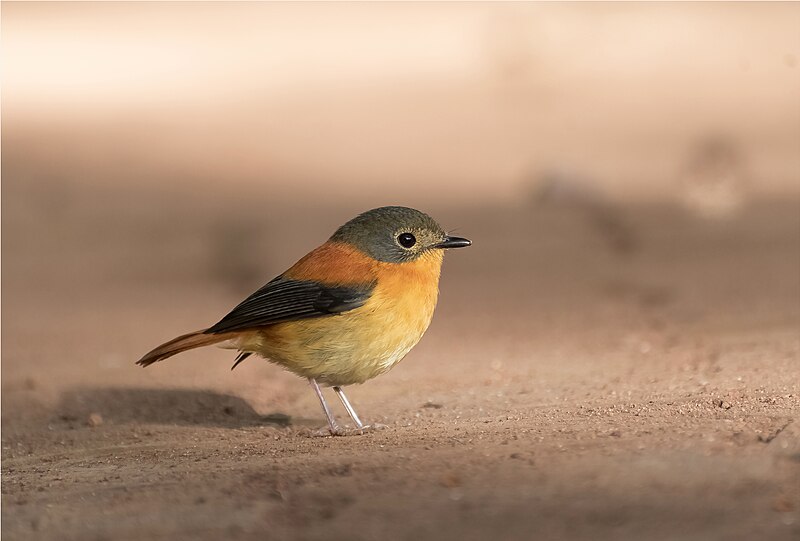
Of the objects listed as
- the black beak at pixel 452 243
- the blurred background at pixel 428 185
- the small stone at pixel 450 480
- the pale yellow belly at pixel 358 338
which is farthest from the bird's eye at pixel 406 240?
the small stone at pixel 450 480

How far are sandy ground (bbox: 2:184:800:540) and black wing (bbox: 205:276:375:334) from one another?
2.14 ft

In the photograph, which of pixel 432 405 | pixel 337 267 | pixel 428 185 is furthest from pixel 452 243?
pixel 428 185

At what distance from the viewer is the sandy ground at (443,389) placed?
157 inches

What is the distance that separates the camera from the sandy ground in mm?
3998

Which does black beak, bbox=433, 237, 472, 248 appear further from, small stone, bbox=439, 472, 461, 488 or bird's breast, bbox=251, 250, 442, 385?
small stone, bbox=439, 472, 461, 488

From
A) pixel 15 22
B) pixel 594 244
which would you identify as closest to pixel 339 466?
pixel 594 244

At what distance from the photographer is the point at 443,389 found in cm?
741

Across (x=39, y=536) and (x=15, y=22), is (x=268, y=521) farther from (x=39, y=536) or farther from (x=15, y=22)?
(x=15, y=22)

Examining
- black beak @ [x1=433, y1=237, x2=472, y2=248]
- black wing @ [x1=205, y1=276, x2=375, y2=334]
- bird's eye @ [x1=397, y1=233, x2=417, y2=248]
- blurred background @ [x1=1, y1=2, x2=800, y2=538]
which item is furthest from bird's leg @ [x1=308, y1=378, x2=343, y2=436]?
black beak @ [x1=433, y1=237, x2=472, y2=248]

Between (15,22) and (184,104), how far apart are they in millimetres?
7763

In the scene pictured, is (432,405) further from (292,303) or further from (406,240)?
(292,303)

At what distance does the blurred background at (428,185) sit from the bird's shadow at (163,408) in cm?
3

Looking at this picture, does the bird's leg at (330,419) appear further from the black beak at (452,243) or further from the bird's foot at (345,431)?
the black beak at (452,243)

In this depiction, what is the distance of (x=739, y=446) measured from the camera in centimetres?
443
